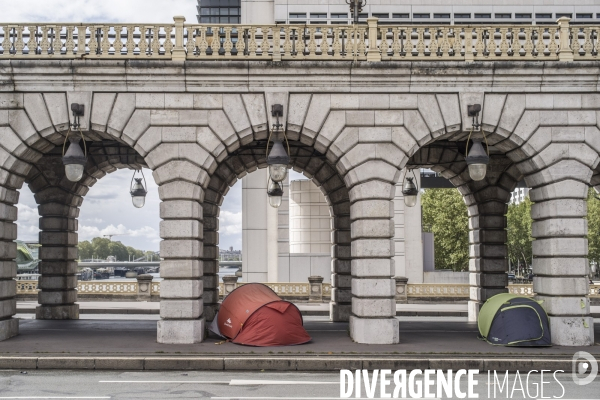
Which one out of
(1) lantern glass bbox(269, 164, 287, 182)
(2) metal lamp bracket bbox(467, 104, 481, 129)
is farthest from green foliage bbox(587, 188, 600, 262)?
(1) lantern glass bbox(269, 164, 287, 182)

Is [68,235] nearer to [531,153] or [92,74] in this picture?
[92,74]

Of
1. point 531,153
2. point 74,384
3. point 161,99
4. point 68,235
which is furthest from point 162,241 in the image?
point 531,153

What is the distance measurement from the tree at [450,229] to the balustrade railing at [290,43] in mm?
47843

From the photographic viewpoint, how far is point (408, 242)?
3947 centimetres

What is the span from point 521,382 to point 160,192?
9.02 meters

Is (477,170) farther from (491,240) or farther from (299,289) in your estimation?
(299,289)

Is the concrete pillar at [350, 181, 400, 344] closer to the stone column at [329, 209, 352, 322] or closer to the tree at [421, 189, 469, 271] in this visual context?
the stone column at [329, 209, 352, 322]

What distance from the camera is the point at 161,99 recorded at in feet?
52.3

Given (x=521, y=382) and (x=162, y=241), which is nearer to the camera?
(x=521, y=382)

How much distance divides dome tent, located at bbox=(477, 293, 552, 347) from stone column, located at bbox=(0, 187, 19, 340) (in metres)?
11.8

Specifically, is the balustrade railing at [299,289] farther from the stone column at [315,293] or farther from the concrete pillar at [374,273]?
the concrete pillar at [374,273]

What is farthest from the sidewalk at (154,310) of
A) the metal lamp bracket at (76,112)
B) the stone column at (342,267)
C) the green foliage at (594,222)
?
the green foliage at (594,222)

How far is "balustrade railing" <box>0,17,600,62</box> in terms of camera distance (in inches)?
627

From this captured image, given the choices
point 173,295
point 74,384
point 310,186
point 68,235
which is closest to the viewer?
point 74,384
